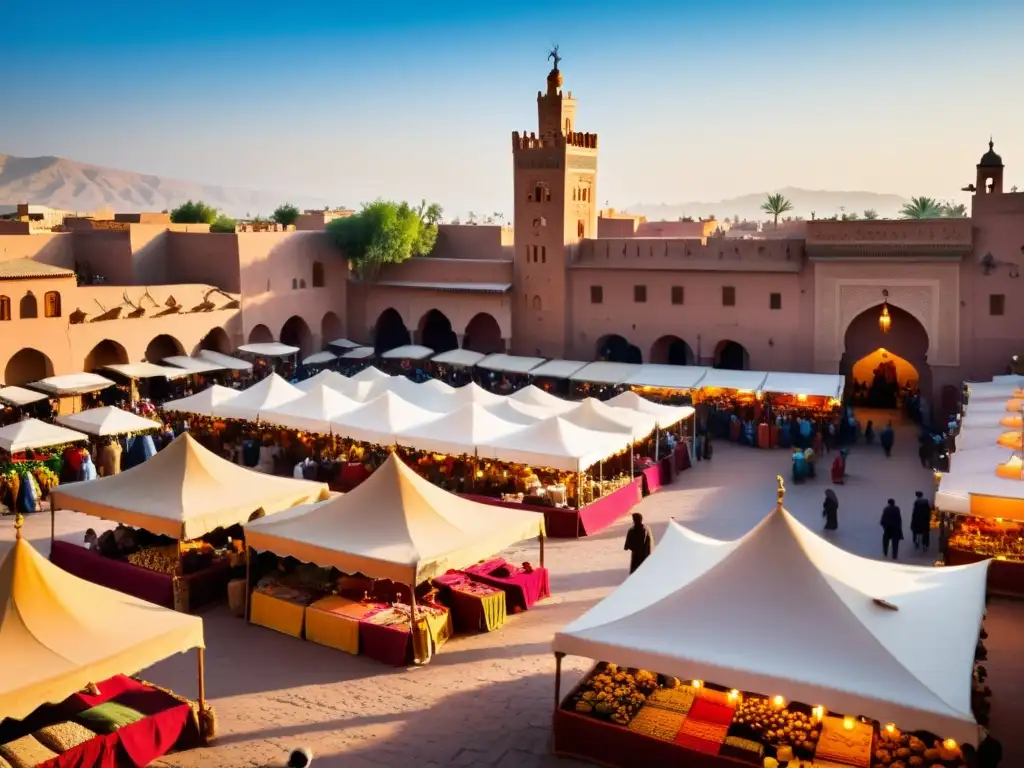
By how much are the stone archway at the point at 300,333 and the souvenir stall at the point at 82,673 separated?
2340cm

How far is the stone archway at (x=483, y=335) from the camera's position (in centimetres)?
3338

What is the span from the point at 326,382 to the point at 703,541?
43.9ft

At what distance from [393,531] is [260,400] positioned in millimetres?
10013

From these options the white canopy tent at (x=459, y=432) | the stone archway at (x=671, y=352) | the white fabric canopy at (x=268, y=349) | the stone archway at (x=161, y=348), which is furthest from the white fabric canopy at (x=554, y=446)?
the stone archway at (x=161, y=348)

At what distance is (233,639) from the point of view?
11.5 meters

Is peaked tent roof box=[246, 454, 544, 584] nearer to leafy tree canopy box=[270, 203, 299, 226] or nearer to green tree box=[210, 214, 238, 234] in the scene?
green tree box=[210, 214, 238, 234]

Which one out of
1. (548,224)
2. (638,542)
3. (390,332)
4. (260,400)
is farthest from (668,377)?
(390,332)

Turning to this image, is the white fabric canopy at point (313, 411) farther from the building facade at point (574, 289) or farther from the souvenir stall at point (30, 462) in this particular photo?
the building facade at point (574, 289)

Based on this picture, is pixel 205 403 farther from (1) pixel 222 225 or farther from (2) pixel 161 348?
(1) pixel 222 225

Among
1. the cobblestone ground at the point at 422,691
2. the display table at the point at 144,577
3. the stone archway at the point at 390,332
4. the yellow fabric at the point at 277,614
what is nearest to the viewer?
the cobblestone ground at the point at 422,691

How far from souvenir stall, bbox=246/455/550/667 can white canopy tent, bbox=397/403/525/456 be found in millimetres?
4526

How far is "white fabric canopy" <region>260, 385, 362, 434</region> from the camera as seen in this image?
19156mm

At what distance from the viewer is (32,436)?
18250 millimetres

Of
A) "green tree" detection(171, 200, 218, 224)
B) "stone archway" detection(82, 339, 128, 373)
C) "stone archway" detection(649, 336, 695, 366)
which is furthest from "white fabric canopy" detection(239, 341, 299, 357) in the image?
"green tree" detection(171, 200, 218, 224)
